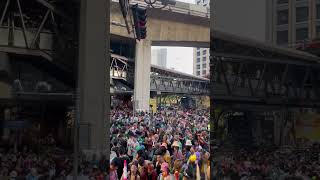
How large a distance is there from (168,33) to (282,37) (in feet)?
20.4

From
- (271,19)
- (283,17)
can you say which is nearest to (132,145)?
(271,19)

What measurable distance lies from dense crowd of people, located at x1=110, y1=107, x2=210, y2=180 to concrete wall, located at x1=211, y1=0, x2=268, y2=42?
1.71m

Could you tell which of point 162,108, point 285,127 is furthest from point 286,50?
point 162,108

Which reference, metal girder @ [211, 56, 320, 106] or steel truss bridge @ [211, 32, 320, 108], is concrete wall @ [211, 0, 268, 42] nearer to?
steel truss bridge @ [211, 32, 320, 108]

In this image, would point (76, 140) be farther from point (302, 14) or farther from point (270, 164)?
point (302, 14)

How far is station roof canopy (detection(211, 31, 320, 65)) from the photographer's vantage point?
3473 millimetres

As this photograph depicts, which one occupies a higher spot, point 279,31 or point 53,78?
point 279,31

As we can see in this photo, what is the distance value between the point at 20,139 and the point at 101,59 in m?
0.95

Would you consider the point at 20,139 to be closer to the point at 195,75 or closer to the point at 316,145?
the point at 316,145

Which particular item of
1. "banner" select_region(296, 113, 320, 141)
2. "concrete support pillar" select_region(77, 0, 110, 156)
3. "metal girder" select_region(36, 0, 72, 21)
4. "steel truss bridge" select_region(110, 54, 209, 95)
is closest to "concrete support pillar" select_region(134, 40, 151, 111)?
"steel truss bridge" select_region(110, 54, 209, 95)

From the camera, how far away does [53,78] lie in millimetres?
3701

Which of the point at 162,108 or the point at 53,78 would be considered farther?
the point at 162,108

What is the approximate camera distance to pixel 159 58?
12977 mm

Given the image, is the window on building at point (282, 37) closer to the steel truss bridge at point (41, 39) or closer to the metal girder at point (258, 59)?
the metal girder at point (258, 59)
